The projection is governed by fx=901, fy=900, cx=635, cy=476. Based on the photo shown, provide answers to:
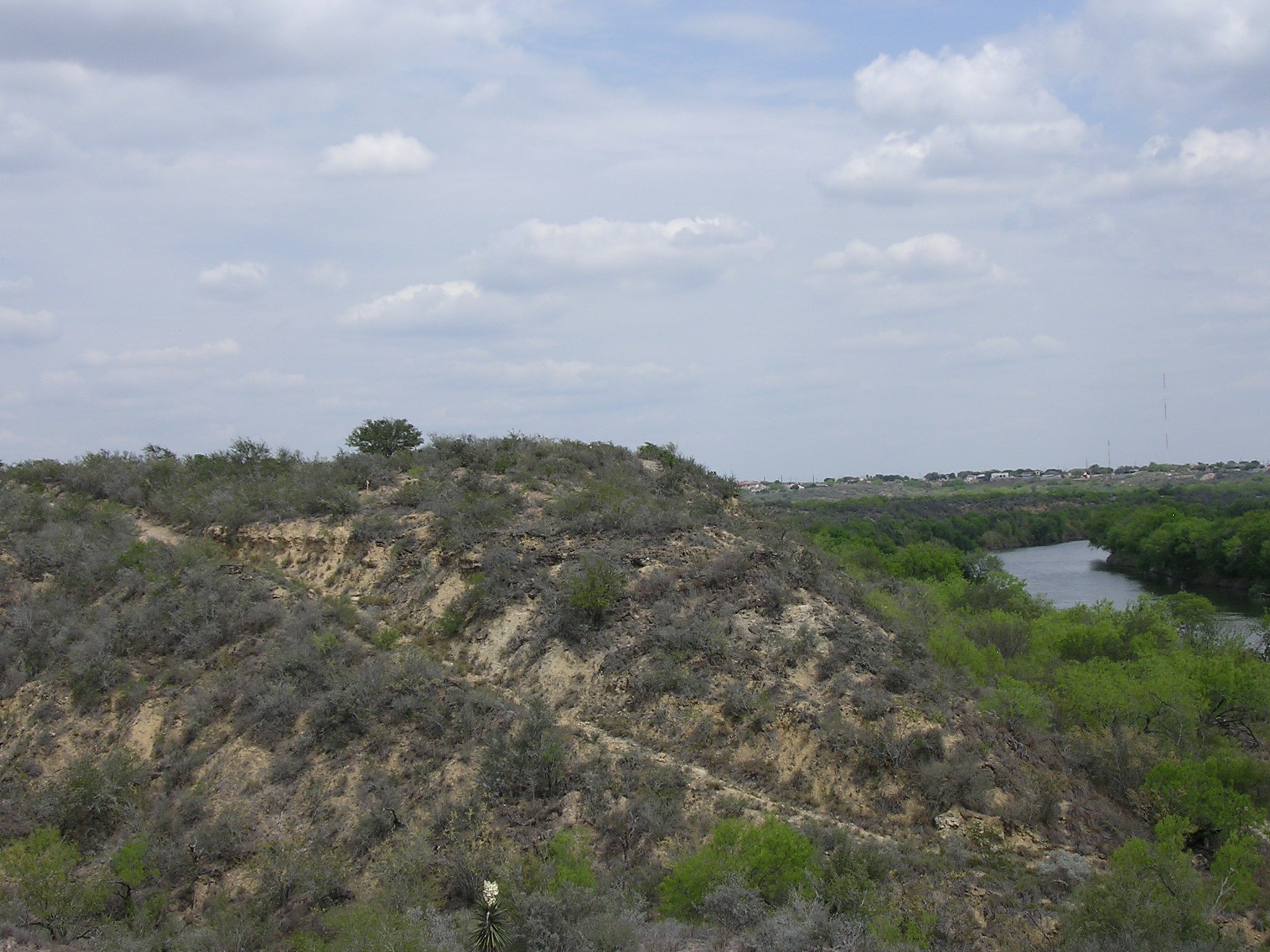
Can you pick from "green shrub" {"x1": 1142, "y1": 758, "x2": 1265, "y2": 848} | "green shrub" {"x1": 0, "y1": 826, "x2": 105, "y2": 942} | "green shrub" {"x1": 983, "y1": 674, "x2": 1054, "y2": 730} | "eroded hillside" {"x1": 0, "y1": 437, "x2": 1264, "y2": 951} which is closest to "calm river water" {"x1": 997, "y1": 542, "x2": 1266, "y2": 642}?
"green shrub" {"x1": 983, "y1": 674, "x2": 1054, "y2": 730}

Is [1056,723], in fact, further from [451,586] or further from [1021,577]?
[1021,577]

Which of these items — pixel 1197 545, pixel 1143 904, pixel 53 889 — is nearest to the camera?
pixel 1143 904

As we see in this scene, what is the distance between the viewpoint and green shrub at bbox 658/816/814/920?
1261 centimetres

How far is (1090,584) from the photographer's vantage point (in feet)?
208

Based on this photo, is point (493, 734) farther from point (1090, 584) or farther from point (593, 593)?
point (1090, 584)

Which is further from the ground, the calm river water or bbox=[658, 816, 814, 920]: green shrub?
bbox=[658, 816, 814, 920]: green shrub

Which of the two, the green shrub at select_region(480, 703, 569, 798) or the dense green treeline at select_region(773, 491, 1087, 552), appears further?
the dense green treeline at select_region(773, 491, 1087, 552)

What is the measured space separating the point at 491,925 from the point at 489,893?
467mm

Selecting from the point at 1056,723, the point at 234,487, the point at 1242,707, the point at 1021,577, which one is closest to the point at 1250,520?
the point at 1021,577

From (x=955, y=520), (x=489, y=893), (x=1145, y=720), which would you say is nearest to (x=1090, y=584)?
(x=955, y=520)

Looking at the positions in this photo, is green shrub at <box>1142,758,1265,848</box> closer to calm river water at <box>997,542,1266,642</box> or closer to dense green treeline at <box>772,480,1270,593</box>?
dense green treeline at <box>772,480,1270,593</box>

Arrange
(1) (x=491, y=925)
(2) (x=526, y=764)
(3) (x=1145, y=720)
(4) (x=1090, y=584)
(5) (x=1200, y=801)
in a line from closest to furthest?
(1) (x=491, y=925) → (2) (x=526, y=764) → (5) (x=1200, y=801) → (3) (x=1145, y=720) → (4) (x=1090, y=584)

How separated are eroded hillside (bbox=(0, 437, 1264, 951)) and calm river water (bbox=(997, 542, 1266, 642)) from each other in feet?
91.5

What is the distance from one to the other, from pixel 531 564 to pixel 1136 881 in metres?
12.9
